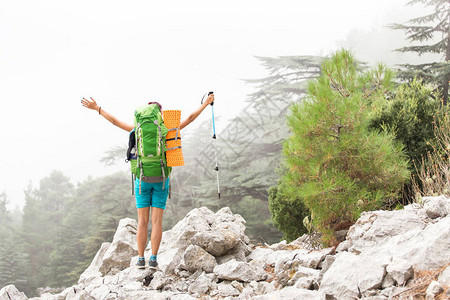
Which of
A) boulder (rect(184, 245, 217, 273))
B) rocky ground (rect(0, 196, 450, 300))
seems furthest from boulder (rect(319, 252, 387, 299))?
boulder (rect(184, 245, 217, 273))

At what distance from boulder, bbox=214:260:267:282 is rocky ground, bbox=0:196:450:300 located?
1cm

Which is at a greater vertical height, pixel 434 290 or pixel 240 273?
pixel 434 290

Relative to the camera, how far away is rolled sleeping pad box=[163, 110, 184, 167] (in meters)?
4.05

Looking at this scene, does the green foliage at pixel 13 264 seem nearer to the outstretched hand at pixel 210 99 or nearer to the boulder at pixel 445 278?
the outstretched hand at pixel 210 99

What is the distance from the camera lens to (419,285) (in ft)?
7.91

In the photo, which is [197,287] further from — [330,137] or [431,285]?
[330,137]

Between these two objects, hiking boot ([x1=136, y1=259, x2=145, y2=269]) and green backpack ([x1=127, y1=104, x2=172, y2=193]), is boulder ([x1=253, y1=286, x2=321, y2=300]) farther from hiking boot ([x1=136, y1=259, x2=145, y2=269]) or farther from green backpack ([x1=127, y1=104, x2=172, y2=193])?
hiking boot ([x1=136, y1=259, x2=145, y2=269])

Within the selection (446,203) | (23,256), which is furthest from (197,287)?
(23,256)

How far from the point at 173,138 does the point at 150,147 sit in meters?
0.28

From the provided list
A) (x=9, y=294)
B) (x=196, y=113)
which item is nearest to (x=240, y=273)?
(x=196, y=113)

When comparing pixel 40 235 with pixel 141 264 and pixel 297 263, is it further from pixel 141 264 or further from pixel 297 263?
pixel 297 263

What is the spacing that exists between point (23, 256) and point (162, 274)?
29.4 meters

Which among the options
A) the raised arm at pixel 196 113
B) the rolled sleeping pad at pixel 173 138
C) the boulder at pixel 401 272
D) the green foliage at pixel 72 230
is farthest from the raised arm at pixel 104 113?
the green foliage at pixel 72 230

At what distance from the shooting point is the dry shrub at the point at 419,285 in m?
2.38
